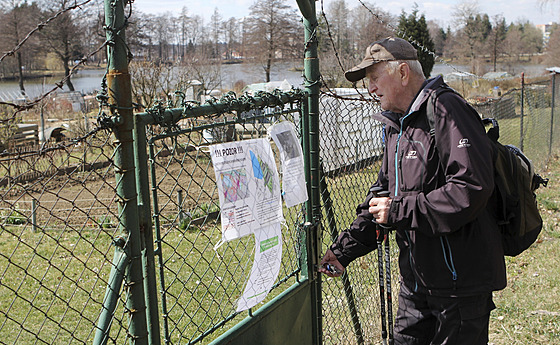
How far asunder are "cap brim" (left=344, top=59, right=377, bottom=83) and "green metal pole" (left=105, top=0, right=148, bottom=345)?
130 cm

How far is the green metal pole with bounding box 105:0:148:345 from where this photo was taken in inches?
65.2

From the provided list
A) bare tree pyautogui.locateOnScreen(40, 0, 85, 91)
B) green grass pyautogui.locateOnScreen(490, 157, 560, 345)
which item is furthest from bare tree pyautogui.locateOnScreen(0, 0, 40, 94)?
green grass pyautogui.locateOnScreen(490, 157, 560, 345)

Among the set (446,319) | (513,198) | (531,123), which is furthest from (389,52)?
(531,123)

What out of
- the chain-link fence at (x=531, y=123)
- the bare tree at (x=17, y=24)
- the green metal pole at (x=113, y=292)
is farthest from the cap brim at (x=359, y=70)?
the bare tree at (x=17, y=24)

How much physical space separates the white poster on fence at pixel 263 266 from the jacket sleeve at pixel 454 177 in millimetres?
577

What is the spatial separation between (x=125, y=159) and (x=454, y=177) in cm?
A: 136

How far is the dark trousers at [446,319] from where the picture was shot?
2465mm

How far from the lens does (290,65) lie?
43.9 meters

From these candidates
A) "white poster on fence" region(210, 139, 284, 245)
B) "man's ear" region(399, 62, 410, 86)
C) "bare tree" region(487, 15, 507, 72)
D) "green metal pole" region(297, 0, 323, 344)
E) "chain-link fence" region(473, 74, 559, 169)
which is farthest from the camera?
"bare tree" region(487, 15, 507, 72)

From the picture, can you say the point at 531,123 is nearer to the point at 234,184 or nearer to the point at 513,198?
the point at 513,198

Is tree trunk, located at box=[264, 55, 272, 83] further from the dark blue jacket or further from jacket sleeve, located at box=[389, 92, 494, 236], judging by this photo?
jacket sleeve, located at box=[389, 92, 494, 236]

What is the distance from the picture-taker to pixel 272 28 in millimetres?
40906

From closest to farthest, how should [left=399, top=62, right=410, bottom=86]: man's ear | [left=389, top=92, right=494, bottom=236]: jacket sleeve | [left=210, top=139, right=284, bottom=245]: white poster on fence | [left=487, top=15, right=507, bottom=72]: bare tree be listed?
[left=210, top=139, right=284, bottom=245]: white poster on fence → [left=389, top=92, right=494, bottom=236]: jacket sleeve → [left=399, top=62, right=410, bottom=86]: man's ear → [left=487, top=15, right=507, bottom=72]: bare tree

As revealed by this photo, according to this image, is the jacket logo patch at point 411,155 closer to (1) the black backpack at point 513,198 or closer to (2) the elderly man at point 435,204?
(2) the elderly man at point 435,204
